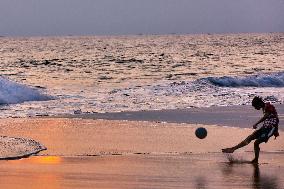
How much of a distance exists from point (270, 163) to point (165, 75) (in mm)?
42214

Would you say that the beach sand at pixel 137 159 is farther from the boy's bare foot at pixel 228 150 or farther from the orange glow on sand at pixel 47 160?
the boy's bare foot at pixel 228 150

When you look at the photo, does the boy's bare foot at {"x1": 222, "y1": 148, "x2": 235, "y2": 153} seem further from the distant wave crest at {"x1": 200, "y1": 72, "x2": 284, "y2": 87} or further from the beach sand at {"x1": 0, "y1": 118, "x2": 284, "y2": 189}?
the distant wave crest at {"x1": 200, "y1": 72, "x2": 284, "y2": 87}

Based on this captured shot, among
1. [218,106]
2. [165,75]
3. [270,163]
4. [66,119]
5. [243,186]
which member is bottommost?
[243,186]

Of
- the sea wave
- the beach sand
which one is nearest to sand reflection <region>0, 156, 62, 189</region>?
the beach sand

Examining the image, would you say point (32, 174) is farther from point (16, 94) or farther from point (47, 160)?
point (16, 94)

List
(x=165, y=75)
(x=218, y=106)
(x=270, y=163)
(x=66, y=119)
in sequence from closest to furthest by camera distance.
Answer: (x=270, y=163) → (x=66, y=119) → (x=218, y=106) → (x=165, y=75)

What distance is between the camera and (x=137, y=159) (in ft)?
44.9

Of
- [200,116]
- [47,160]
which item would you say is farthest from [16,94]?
[47,160]

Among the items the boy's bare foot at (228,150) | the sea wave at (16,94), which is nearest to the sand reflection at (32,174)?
the boy's bare foot at (228,150)

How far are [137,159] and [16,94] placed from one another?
61.0 ft

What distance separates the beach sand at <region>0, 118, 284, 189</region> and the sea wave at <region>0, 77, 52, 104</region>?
425 inches

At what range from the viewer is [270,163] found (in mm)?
13320

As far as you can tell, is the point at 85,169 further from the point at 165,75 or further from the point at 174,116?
the point at 165,75

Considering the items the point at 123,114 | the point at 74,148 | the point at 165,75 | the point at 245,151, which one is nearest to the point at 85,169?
the point at 74,148
